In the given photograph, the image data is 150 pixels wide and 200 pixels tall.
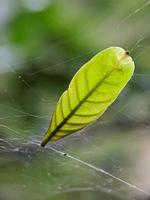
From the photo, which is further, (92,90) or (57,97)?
(57,97)

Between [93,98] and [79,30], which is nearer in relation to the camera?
[93,98]

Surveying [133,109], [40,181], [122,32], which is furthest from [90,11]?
[40,181]

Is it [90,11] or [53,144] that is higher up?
[90,11]

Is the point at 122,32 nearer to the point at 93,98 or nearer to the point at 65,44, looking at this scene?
the point at 65,44
